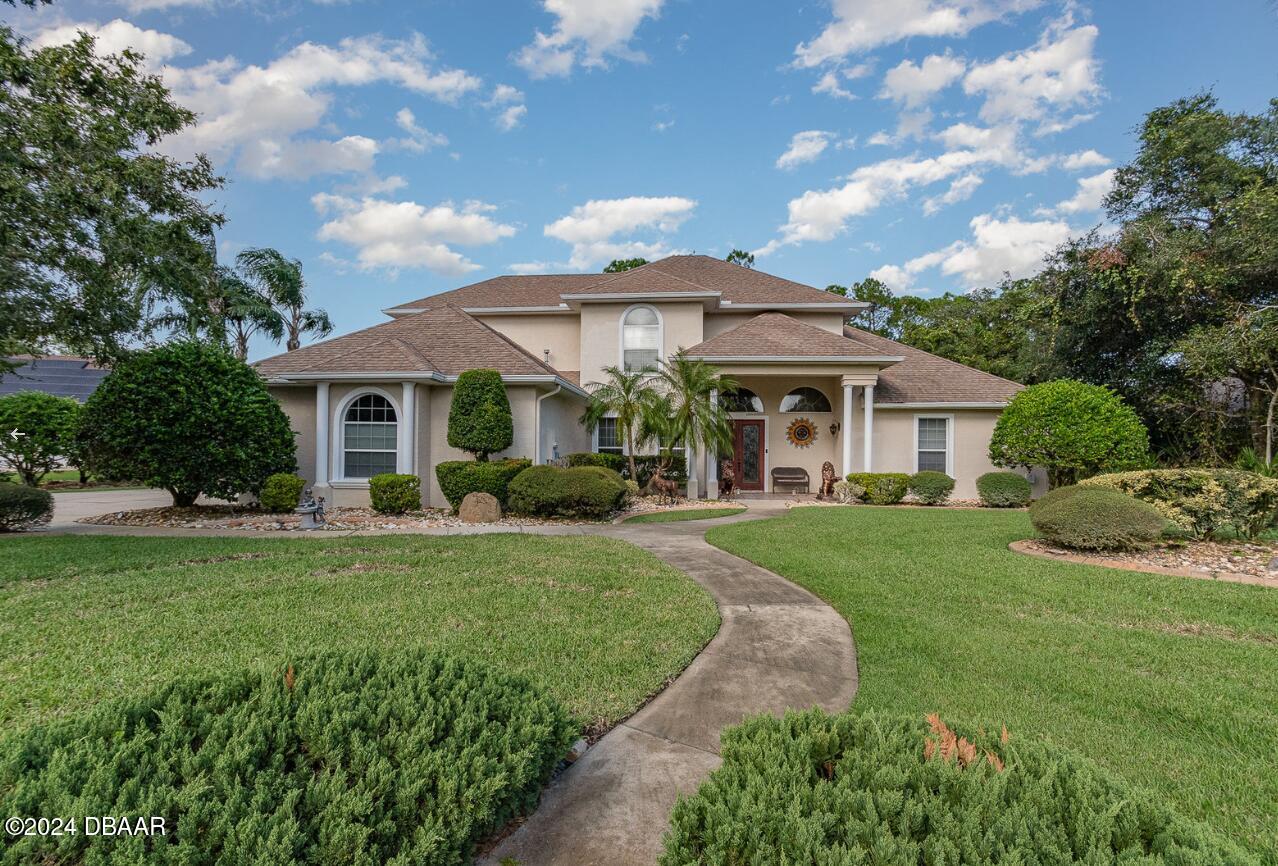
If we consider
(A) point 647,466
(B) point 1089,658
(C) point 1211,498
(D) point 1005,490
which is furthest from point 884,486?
(B) point 1089,658

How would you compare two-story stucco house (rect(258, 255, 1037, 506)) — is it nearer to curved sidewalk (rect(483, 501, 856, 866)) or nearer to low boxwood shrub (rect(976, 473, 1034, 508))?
low boxwood shrub (rect(976, 473, 1034, 508))

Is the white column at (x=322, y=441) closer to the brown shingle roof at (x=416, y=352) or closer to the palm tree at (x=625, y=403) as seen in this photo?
the brown shingle roof at (x=416, y=352)

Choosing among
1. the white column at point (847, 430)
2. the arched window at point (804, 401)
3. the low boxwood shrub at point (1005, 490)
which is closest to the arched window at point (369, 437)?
the arched window at point (804, 401)

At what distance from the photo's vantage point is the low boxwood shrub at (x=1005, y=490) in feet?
48.1

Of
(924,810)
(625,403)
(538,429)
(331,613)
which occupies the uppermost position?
(625,403)

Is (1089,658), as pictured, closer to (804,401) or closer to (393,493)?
(393,493)

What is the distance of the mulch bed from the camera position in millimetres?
6789

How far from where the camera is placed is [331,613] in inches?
200

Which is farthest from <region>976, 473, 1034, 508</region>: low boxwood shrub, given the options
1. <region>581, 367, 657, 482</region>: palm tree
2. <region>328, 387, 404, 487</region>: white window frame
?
<region>328, 387, 404, 487</region>: white window frame

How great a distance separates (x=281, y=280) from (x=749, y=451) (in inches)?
902

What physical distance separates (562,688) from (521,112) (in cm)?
1577

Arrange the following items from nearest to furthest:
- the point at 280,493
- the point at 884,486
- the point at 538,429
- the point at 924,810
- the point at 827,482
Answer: the point at 924,810 < the point at 280,493 < the point at 538,429 < the point at 884,486 < the point at 827,482

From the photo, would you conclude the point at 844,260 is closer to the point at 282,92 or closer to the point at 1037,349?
the point at 1037,349

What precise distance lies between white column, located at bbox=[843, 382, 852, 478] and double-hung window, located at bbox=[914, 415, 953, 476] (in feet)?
8.38
